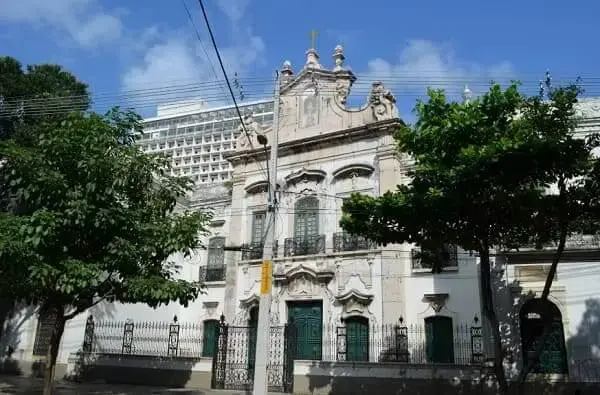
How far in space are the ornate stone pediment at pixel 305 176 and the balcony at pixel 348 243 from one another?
8.34ft

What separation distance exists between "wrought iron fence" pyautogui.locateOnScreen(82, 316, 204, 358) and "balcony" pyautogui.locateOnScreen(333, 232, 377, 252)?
6.29 m

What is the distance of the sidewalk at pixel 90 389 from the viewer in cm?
1572

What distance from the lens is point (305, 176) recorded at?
21.2 m

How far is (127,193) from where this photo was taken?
11.3m

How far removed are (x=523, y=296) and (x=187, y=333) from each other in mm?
12681

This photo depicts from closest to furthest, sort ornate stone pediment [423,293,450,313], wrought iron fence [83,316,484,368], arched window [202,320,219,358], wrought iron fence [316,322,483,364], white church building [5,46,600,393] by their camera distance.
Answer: white church building [5,46,600,393] → wrought iron fence [316,322,483,364] → wrought iron fence [83,316,484,368] → ornate stone pediment [423,293,450,313] → arched window [202,320,219,358]

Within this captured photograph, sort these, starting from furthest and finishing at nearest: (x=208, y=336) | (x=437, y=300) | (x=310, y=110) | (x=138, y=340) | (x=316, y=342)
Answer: (x=310, y=110) → (x=208, y=336) → (x=138, y=340) → (x=316, y=342) → (x=437, y=300)

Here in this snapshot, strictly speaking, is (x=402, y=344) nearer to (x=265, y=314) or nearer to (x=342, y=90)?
(x=265, y=314)

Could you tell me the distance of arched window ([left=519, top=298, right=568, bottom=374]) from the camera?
48.4 ft

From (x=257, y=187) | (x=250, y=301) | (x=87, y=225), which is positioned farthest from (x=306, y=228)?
(x=87, y=225)

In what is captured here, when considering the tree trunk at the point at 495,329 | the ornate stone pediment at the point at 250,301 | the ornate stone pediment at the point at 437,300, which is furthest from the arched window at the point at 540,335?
the ornate stone pediment at the point at 250,301

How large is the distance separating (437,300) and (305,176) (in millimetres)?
6844

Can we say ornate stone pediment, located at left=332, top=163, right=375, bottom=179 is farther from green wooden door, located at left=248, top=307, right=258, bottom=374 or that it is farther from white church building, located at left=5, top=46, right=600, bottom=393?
green wooden door, located at left=248, top=307, right=258, bottom=374

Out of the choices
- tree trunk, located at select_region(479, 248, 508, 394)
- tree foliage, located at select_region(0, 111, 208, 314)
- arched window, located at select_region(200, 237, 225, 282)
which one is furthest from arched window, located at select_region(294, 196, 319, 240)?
tree foliage, located at select_region(0, 111, 208, 314)
